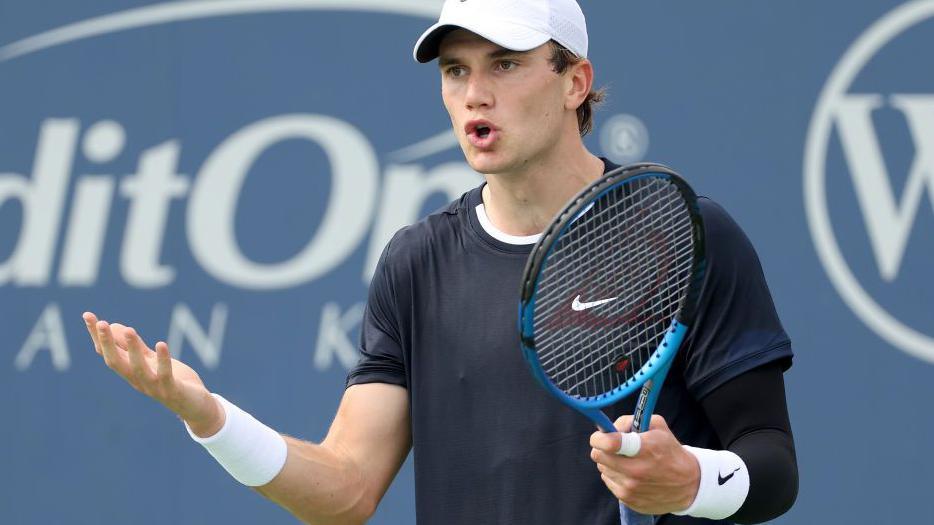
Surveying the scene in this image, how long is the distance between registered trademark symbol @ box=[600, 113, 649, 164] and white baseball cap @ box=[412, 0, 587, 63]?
90.4 inches

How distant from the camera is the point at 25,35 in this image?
5.32 m

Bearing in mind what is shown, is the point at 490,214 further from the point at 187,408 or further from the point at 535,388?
the point at 187,408

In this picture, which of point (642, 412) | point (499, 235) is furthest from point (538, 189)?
point (642, 412)

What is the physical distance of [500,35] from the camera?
106 inches

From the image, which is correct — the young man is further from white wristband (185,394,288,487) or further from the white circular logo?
the white circular logo

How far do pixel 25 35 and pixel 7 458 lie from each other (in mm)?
1577

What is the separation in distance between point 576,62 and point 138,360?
3.56ft

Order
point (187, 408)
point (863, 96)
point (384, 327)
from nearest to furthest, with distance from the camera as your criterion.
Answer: point (187, 408) → point (384, 327) → point (863, 96)

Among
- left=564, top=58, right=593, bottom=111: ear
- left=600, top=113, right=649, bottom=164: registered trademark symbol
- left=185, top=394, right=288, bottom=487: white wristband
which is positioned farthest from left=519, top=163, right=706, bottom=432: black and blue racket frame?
left=600, top=113, right=649, bottom=164: registered trademark symbol

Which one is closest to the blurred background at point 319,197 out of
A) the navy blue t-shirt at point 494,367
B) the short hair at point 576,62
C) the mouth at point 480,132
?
the short hair at point 576,62

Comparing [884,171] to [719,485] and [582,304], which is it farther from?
[719,485]

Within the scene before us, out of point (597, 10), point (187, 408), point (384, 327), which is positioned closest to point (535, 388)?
point (384, 327)

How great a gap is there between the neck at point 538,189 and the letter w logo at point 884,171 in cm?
255

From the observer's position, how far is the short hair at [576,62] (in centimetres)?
283
